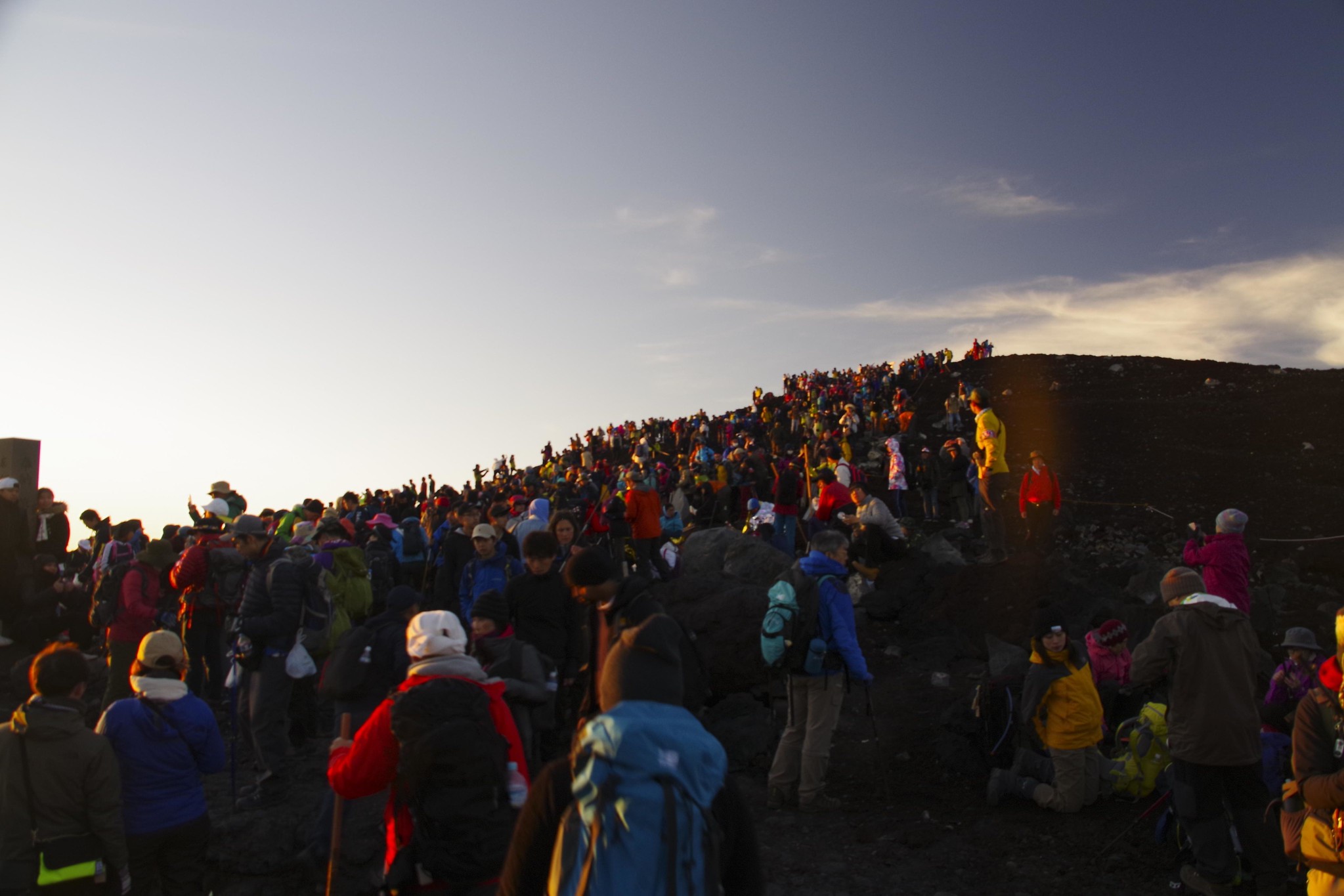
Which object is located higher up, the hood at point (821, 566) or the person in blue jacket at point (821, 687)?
the hood at point (821, 566)

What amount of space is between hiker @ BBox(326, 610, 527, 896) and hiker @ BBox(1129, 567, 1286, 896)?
4220 millimetres

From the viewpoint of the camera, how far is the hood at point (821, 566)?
6.71 m

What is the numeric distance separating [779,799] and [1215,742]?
3.19m

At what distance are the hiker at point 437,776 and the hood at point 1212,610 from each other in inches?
173

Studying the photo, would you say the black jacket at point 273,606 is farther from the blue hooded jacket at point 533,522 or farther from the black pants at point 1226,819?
the black pants at point 1226,819

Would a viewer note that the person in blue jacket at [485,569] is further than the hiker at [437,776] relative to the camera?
Yes

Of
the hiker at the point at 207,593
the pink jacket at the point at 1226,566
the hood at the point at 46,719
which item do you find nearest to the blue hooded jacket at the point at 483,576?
the hiker at the point at 207,593

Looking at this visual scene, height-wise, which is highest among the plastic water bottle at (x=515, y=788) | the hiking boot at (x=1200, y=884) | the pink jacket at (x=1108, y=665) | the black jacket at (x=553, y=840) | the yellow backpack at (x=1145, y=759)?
the black jacket at (x=553, y=840)

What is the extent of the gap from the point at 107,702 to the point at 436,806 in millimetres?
6209

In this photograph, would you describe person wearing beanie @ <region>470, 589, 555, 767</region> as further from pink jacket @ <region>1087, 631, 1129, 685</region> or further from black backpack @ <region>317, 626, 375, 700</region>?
pink jacket @ <region>1087, 631, 1129, 685</region>

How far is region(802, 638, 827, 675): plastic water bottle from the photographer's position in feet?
21.7

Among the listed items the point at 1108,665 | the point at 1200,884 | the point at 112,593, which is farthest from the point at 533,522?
the point at 1200,884

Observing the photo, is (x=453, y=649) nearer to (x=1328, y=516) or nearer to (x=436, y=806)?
(x=436, y=806)

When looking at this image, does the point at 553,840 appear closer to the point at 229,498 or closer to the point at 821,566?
the point at 821,566
